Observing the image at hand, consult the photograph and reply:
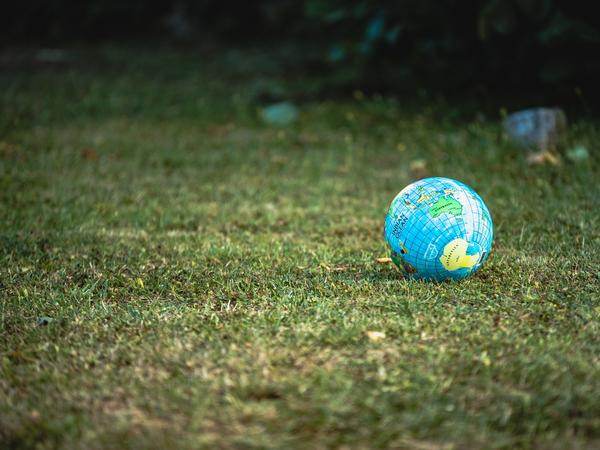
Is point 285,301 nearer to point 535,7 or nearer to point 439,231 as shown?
point 439,231

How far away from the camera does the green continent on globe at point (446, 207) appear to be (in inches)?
128

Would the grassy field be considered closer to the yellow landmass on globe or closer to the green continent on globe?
the yellow landmass on globe

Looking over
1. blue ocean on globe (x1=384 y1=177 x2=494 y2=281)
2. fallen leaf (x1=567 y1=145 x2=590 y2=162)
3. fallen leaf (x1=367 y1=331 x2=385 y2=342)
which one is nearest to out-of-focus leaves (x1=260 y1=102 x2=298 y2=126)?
fallen leaf (x1=567 y1=145 x2=590 y2=162)

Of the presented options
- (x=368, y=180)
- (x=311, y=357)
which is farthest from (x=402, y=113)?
(x=311, y=357)

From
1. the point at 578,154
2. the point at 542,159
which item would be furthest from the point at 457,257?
the point at 578,154

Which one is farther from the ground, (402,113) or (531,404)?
(531,404)

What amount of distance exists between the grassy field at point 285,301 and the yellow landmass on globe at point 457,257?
113 mm

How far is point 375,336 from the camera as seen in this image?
2.79 meters

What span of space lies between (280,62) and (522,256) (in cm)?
830

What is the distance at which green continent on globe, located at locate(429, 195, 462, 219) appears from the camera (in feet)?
10.7

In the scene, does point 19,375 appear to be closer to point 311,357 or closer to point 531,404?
point 311,357

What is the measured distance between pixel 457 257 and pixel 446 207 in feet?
0.80

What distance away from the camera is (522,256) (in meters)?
3.83

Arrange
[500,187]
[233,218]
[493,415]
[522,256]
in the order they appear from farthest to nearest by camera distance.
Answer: [500,187] < [233,218] < [522,256] < [493,415]
